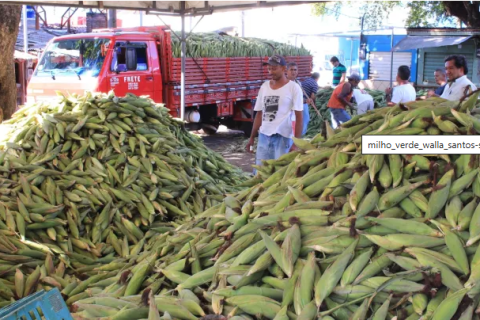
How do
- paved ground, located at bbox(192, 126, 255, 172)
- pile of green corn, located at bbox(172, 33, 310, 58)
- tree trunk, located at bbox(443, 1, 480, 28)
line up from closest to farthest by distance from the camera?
paved ground, located at bbox(192, 126, 255, 172) < pile of green corn, located at bbox(172, 33, 310, 58) < tree trunk, located at bbox(443, 1, 480, 28)

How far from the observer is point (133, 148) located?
5.16m

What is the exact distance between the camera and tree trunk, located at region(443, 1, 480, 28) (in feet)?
46.0

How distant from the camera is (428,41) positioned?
14227 millimetres

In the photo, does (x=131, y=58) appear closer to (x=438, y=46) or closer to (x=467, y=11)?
(x=438, y=46)

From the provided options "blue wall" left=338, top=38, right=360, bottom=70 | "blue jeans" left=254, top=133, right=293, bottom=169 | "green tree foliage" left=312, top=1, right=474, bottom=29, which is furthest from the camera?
"blue wall" left=338, top=38, right=360, bottom=70

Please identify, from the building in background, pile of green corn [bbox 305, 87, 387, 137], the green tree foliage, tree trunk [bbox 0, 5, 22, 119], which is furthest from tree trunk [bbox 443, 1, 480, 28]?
tree trunk [bbox 0, 5, 22, 119]

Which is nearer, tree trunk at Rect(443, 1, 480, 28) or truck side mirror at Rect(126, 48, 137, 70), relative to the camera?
truck side mirror at Rect(126, 48, 137, 70)

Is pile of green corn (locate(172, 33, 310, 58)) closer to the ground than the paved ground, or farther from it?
farther from it

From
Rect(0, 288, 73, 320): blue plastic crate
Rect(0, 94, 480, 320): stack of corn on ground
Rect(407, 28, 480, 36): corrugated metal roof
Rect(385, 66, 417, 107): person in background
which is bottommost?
Rect(0, 288, 73, 320): blue plastic crate

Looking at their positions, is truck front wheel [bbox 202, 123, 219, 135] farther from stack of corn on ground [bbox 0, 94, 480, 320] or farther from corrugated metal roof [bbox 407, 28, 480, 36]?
stack of corn on ground [bbox 0, 94, 480, 320]

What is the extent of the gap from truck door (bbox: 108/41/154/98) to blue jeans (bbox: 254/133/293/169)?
4.44 m

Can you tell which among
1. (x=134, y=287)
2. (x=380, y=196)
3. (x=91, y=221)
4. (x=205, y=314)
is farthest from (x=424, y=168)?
(x=91, y=221)

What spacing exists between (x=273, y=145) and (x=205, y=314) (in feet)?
12.7

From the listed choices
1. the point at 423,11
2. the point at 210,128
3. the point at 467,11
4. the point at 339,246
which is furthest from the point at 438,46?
the point at 339,246
